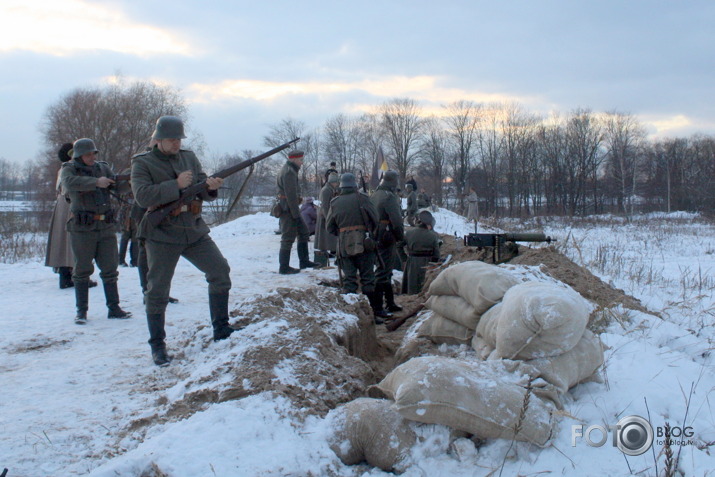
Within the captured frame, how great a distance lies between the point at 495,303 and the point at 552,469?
1661 millimetres

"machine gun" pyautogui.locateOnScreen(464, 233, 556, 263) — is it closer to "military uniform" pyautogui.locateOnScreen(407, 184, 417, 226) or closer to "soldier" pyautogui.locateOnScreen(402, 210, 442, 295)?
"soldier" pyautogui.locateOnScreen(402, 210, 442, 295)

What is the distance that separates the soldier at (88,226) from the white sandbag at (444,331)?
3101mm

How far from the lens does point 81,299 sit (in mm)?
5551

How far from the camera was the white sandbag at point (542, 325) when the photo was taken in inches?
122

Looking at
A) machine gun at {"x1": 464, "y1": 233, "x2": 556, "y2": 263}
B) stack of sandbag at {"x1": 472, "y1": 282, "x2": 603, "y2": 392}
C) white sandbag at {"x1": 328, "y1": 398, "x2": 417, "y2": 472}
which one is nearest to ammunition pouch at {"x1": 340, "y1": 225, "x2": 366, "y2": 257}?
machine gun at {"x1": 464, "y1": 233, "x2": 556, "y2": 263}

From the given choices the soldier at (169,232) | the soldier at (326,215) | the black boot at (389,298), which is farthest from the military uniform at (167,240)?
the soldier at (326,215)

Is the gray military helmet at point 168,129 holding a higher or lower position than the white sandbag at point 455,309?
higher

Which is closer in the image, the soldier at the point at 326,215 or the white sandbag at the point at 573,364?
the white sandbag at the point at 573,364

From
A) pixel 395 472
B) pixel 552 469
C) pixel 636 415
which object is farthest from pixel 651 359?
pixel 395 472

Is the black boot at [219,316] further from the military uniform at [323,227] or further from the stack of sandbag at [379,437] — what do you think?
the military uniform at [323,227]

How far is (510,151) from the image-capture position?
60.8 m

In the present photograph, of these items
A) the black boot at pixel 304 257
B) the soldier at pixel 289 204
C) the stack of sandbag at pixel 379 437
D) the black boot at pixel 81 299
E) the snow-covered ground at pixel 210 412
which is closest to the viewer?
the snow-covered ground at pixel 210 412

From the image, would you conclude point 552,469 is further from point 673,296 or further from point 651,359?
point 673,296

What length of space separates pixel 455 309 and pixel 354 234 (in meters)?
2.10
